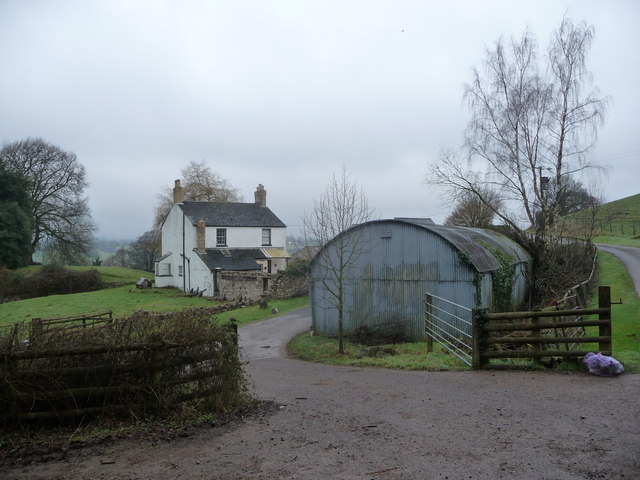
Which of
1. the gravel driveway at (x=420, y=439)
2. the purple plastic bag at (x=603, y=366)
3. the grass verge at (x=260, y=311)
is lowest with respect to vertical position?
the grass verge at (x=260, y=311)

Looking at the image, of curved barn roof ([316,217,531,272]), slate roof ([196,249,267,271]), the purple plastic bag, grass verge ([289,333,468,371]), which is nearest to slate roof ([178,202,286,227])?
slate roof ([196,249,267,271])

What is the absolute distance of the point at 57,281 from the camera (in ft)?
147

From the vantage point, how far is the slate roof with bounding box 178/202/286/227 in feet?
148

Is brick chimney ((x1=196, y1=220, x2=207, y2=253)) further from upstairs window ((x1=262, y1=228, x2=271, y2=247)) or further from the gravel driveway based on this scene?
the gravel driveway

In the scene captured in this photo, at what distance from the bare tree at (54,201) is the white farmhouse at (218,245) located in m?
12.6

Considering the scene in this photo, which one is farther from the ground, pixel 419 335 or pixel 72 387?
pixel 72 387

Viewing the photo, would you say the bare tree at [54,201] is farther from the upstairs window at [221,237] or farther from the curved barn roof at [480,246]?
the curved barn roof at [480,246]

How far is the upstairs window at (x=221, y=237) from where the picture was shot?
4506cm

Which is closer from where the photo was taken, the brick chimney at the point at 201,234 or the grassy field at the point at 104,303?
the grassy field at the point at 104,303

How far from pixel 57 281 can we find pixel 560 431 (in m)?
48.4

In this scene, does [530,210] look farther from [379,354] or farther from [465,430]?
[465,430]

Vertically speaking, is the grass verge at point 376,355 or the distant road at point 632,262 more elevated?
the distant road at point 632,262

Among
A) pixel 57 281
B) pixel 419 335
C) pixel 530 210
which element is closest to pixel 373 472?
pixel 419 335

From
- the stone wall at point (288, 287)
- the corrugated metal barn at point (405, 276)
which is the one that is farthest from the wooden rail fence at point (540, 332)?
the stone wall at point (288, 287)
